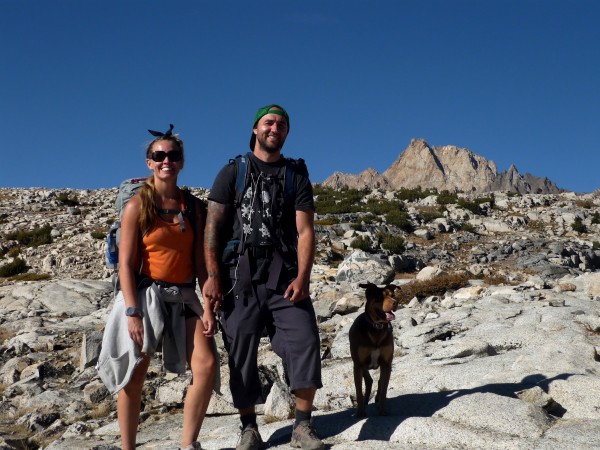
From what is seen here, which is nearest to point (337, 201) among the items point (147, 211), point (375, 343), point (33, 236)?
point (33, 236)

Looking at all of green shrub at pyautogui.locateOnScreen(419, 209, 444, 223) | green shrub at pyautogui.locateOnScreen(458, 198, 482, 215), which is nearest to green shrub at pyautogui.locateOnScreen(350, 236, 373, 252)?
green shrub at pyautogui.locateOnScreen(419, 209, 444, 223)

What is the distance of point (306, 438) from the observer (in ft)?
15.1

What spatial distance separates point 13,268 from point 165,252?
17993 mm

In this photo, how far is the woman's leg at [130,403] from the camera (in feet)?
14.7

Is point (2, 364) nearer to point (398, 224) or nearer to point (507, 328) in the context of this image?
point (507, 328)

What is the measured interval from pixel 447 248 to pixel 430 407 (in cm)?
1608

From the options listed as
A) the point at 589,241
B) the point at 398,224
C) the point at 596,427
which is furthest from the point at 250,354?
the point at 589,241

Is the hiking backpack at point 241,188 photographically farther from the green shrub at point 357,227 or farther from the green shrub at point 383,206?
the green shrub at point 383,206

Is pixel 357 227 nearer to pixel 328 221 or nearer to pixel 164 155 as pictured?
pixel 328 221

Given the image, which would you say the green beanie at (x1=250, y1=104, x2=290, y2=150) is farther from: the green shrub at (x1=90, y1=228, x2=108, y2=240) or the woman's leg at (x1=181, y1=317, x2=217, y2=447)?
the green shrub at (x1=90, y1=228, x2=108, y2=240)

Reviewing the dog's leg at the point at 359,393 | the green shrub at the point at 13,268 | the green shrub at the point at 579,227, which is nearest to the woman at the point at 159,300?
the dog's leg at the point at 359,393

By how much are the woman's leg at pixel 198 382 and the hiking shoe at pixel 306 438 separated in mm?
708

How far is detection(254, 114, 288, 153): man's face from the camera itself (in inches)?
184

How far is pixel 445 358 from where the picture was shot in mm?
8070
